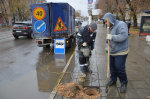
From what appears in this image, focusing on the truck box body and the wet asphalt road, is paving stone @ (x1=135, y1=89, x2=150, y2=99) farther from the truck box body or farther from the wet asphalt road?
the truck box body

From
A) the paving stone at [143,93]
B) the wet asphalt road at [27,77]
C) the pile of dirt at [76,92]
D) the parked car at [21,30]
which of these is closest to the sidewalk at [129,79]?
the paving stone at [143,93]

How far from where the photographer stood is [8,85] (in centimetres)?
422

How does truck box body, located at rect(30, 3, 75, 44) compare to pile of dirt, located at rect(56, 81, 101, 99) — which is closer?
pile of dirt, located at rect(56, 81, 101, 99)

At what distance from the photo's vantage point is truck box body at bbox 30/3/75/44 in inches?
289

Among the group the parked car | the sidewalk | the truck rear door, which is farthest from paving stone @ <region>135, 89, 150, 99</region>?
the parked car

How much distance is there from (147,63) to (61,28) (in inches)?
191

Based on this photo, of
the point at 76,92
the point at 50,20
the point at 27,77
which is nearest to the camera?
the point at 76,92

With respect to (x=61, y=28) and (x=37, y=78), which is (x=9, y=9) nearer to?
(x=61, y=28)

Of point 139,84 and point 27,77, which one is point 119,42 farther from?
point 27,77

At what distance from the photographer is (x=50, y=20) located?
7473mm

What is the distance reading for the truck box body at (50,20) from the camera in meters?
7.35

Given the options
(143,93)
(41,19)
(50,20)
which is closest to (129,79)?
(143,93)

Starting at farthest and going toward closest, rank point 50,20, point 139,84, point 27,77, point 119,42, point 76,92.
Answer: point 50,20, point 27,77, point 139,84, point 76,92, point 119,42

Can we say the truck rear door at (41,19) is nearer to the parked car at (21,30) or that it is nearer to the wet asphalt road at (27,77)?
the wet asphalt road at (27,77)
